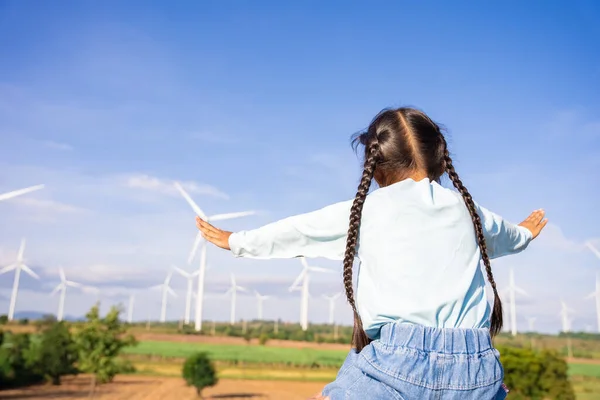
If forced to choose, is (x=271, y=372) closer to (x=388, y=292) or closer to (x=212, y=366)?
(x=212, y=366)

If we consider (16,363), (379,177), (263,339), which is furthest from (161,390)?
(379,177)

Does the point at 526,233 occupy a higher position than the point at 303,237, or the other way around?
the point at 526,233

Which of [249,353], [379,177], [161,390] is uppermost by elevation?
[379,177]

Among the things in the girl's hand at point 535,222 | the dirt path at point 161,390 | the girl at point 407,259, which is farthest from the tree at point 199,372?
the girl at point 407,259

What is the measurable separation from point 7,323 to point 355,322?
70075 mm

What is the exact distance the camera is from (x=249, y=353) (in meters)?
80.3

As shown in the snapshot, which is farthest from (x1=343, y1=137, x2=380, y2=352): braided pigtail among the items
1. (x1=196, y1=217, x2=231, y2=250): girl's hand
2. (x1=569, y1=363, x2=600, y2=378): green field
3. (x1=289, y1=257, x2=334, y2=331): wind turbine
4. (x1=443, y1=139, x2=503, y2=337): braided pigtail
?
(x1=569, y1=363, x2=600, y2=378): green field

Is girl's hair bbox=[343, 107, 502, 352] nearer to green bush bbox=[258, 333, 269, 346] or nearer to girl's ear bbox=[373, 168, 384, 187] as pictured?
girl's ear bbox=[373, 168, 384, 187]

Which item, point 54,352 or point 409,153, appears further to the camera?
point 54,352

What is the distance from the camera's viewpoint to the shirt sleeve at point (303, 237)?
234 centimetres

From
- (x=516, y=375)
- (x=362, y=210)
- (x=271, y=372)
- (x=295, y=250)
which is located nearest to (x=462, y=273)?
(x=362, y=210)

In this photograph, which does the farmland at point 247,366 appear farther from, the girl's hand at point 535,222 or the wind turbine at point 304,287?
the girl's hand at point 535,222

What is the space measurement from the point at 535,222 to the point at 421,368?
132cm

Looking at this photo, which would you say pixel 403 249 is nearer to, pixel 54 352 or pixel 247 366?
pixel 54 352
